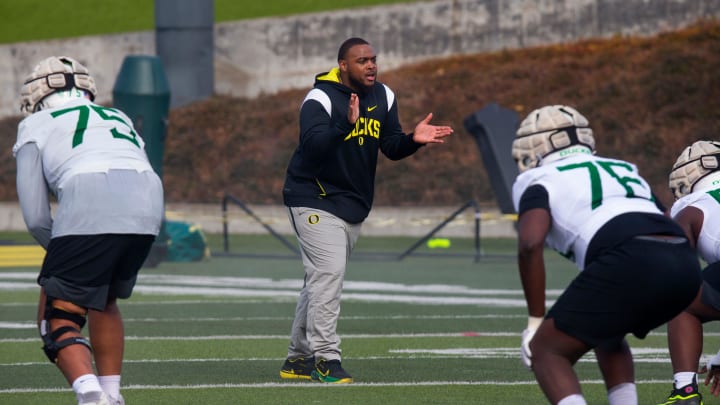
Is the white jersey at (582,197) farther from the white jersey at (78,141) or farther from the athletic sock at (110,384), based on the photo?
the athletic sock at (110,384)

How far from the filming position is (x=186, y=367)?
8.99 m

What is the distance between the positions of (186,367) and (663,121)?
18.8 meters

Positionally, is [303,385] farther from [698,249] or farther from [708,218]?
[708,218]

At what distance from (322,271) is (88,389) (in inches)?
98.2

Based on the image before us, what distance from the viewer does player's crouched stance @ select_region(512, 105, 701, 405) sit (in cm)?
556

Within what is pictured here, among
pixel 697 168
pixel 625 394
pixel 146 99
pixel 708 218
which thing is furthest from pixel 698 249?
pixel 146 99

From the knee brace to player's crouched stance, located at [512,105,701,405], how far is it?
6.76 ft

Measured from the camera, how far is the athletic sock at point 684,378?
7000 mm

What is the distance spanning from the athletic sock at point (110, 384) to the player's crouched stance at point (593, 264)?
2.05 meters

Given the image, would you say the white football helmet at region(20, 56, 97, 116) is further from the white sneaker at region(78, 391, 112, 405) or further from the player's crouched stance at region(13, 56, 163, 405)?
the white sneaker at region(78, 391, 112, 405)

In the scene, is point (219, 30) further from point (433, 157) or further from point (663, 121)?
point (663, 121)

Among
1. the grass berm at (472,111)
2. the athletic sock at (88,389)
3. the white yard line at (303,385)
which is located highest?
the athletic sock at (88,389)

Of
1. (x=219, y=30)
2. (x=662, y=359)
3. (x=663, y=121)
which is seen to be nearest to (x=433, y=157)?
(x=663, y=121)

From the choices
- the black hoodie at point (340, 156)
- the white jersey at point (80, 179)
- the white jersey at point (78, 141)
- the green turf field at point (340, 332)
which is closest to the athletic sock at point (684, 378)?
the green turf field at point (340, 332)
